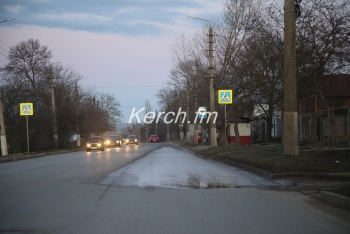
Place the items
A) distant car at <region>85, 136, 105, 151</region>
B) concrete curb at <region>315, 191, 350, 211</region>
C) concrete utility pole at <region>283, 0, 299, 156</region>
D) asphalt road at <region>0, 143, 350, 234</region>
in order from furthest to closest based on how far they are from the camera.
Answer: distant car at <region>85, 136, 105, 151</region>
concrete utility pole at <region>283, 0, 299, 156</region>
concrete curb at <region>315, 191, 350, 211</region>
asphalt road at <region>0, 143, 350, 234</region>

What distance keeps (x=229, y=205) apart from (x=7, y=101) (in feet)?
152

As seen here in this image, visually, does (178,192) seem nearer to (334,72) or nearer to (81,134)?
(334,72)

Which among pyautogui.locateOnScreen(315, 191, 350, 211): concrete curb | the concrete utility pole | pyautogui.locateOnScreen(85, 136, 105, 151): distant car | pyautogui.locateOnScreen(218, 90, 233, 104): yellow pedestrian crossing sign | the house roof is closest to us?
pyautogui.locateOnScreen(315, 191, 350, 211): concrete curb

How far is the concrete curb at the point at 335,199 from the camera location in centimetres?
919

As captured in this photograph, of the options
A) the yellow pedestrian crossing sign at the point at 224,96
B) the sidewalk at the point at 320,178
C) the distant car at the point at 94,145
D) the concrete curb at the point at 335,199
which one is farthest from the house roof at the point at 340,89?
the concrete curb at the point at 335,199

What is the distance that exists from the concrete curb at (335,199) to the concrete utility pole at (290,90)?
763 centimetres

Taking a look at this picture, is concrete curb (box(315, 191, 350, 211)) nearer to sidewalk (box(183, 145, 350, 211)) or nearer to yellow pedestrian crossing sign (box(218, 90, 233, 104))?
sidewalk (box(183, 145, 350, 211))

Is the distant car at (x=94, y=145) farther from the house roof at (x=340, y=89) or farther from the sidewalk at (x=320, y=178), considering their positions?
the sidewalk at (x=320, y=178)

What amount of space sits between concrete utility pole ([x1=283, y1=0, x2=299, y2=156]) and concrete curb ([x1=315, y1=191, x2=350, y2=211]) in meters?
7.63

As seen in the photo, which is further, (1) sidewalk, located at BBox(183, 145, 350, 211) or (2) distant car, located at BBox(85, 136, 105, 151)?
(2) distant car, located at BBox(85, 136, 105, 151)

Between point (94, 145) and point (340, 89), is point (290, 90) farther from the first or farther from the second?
point (340, 89)

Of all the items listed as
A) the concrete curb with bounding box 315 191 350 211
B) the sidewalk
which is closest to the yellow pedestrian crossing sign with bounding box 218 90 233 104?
the sidewalk

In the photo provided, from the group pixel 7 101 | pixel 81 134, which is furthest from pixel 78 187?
pixel 81 134

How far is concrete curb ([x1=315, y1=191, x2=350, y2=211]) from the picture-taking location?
9.19m
